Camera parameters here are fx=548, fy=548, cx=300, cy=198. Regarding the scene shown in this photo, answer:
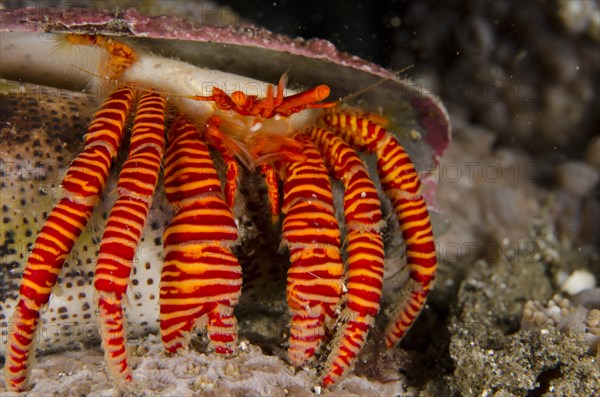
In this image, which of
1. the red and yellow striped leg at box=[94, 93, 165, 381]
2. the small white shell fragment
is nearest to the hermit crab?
the red and yellow striped leg at box=[94, 93, 165, 381]

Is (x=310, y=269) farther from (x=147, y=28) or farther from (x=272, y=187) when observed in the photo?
(x=147, y=28)

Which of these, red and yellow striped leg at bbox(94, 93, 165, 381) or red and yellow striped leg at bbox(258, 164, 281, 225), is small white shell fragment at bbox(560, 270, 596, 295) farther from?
red and yellow striped leg at bbox(94, 93, 165, 381)

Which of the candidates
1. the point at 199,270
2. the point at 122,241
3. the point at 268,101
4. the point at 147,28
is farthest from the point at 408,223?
the point at 147,28

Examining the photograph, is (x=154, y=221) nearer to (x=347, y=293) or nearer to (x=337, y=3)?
(x=347, y=293)

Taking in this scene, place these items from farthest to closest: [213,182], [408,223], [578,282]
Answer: [578,282] < [408,223] < [213,182]

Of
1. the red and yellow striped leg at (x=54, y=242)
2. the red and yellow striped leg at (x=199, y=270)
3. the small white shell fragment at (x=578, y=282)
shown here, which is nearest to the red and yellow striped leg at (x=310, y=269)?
the red and yellow striped leg at (x=199, y=270)

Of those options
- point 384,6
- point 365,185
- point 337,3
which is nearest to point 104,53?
point 365,185

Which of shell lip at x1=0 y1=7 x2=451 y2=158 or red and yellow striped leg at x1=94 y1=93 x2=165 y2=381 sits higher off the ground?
shell lip at x1=0 y1=7 x2=451 y2=158

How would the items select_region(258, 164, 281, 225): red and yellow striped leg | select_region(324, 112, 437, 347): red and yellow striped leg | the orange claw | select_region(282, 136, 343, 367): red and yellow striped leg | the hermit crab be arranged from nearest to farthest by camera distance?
1. the hermit crab
2. select_region(282, 136, 343, 367): red and yellow striped leg
3. the orange claw
4. select_region(258, 164, 281, 225): red and yellow striped leg
5. select_region(324, 112, 437, 347): red and yellow striped leg

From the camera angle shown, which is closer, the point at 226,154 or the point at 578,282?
the point at 226,154
